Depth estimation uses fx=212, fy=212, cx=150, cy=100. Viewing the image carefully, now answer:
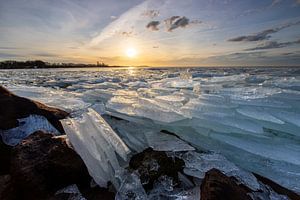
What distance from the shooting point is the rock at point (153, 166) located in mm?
1637

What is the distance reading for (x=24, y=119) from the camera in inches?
88.9

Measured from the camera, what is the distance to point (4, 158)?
1.77 meters

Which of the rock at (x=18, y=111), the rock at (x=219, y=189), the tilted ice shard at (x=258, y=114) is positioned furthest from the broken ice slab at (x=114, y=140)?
the tilted ice shard at (x=258, y=114)

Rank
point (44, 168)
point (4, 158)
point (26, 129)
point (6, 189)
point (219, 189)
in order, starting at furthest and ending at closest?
1. point (26, 129)
2. point (4, 158)
3. point (44, 168)
4. point (6, 189)
5. point (219, 189)

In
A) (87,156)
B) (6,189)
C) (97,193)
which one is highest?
(87,156)

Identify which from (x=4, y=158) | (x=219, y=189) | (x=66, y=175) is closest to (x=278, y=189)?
(x=219, y=189)

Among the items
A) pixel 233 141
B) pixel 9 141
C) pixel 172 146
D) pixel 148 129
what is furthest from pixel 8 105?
pixel 233 141

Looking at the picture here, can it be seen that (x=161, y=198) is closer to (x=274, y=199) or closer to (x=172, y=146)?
(x=172, y=146)

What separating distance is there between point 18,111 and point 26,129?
1.01ft

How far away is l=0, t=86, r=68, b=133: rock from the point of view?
7.16ft

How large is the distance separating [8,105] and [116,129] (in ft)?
4.02

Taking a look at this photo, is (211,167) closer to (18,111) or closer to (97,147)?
(97,147)

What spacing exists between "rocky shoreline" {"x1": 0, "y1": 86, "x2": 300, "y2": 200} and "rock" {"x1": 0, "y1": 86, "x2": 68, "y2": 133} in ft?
1.29

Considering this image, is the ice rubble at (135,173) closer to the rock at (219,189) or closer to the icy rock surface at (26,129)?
the rock at (219,189)
